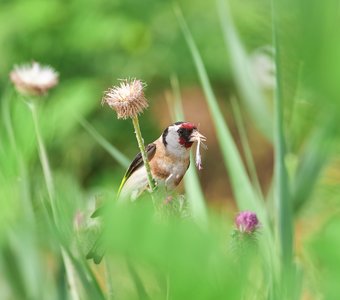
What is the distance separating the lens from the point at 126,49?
4.41 m

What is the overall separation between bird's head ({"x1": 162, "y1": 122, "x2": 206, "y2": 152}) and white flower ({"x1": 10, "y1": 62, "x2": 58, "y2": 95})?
0.88 ft

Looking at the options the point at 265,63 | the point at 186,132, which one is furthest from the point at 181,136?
the point at 265,63

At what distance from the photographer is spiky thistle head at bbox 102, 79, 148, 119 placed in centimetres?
36

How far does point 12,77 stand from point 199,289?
2.09 feet

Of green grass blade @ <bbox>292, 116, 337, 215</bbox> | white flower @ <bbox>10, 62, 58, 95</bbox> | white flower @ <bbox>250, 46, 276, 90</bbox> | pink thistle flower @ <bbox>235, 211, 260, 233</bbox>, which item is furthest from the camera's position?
green grass blade @ <bbox>292, 116, 337, 215</bbox>

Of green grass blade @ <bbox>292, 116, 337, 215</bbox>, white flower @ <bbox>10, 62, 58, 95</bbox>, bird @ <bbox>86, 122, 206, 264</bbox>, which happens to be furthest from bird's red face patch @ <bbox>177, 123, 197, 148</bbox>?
green grass blade @ <bbox>292, 116, 337, 215</bbox>

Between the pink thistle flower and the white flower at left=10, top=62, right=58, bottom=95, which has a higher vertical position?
the white flower at left=10, top=62, right=58, bottom=95

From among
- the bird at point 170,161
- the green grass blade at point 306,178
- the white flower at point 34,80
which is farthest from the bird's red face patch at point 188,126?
the green grass blade at point 306,178

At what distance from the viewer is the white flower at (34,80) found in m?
0.71

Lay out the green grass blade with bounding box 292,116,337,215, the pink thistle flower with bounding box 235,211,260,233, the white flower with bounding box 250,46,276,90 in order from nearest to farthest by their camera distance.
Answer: the white flower with bounding box 250,46,276,90, the pink thistle flower with bounding box 235,211,260,233, the green grass blade with bounding box 292,116,337,215

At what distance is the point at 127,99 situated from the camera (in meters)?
0.37

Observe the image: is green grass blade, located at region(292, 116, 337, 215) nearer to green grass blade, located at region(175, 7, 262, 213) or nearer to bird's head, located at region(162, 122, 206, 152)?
green grass blade, located at region(175, 7, 262, 213)

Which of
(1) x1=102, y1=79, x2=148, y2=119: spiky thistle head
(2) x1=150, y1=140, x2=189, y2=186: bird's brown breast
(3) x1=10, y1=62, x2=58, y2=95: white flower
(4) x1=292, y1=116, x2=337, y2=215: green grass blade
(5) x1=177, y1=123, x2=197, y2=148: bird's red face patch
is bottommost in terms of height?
(2) x1=150, y1=140, x2=189, y2=186: bird's brown breast

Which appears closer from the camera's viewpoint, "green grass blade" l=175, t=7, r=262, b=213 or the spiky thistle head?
the spiky thistle head
